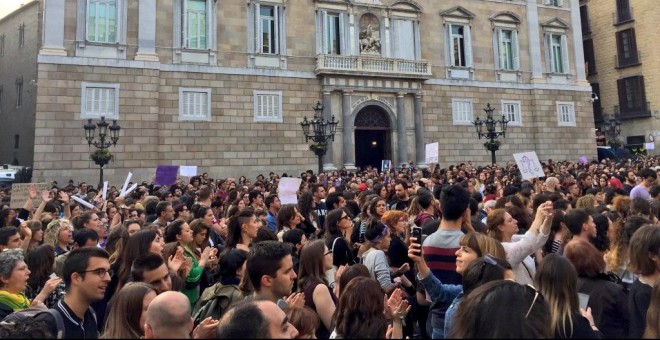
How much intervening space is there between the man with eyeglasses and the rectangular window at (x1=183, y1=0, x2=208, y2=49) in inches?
821

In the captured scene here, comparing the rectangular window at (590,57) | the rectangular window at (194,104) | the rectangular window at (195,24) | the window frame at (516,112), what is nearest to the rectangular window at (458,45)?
the window frame at (516,112)

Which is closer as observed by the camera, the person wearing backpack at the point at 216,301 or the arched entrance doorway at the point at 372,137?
the person wearing backpack at the point at 216,301

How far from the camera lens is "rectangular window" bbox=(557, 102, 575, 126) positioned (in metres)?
31.2

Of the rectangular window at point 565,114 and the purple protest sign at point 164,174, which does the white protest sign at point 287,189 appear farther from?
the rectangular window at point 565,114

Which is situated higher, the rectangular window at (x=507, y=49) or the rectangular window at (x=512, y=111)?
the rectangular window at (x=507, y=49)

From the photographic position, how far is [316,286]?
4184 millimetres

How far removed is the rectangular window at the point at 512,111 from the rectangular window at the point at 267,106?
46.4 ft

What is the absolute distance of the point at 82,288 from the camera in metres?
3.90

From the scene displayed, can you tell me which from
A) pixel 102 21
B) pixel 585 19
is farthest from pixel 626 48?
pixel 102 21

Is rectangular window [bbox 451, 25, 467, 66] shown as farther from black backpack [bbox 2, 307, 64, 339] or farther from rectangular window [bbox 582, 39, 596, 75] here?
black backpack [bbox 2, 307, 64, 339]

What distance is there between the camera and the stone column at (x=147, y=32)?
73.0ft

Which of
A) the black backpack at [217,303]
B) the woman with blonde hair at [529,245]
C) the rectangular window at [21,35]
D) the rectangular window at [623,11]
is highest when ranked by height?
the rectangular window at [623,11]

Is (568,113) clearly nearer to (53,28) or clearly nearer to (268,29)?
(268,29)

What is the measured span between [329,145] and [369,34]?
6.71m
